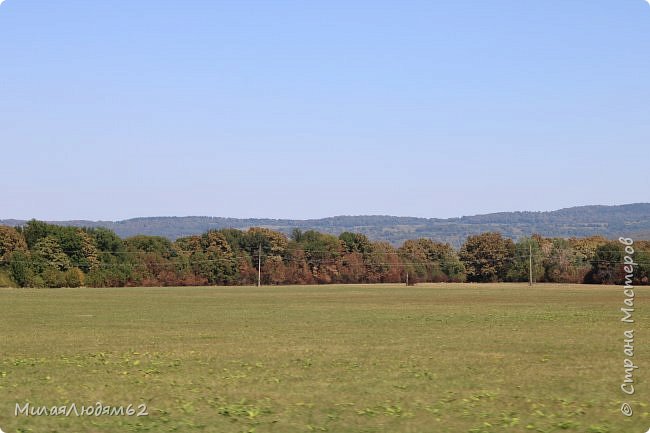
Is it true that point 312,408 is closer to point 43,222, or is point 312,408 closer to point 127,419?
point 127,419

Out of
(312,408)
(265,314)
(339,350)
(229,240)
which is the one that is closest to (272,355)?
(339,350)

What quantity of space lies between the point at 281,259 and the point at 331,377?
125m

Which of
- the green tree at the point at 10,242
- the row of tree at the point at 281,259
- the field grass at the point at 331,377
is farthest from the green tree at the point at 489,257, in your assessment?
the field grass at the point at 331,377

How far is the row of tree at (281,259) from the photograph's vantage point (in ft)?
404

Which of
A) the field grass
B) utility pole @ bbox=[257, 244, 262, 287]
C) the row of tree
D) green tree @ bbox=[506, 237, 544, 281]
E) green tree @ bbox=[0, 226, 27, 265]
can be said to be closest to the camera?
the field grass

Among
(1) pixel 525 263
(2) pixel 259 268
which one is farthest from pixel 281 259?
(1) pixel 525 263

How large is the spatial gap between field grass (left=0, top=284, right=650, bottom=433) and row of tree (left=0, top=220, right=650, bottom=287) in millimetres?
87332

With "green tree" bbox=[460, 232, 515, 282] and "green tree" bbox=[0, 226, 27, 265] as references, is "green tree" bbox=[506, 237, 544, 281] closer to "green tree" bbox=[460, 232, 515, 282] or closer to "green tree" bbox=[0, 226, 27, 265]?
"green tree" bbox=[460, 232, 515, 282]

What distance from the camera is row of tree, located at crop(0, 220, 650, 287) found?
123 meters

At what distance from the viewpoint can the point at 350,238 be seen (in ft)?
506

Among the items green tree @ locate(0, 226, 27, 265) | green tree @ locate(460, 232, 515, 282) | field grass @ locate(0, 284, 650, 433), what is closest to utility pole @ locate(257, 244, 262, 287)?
green tree @ locate(0, 226, 27, 265)

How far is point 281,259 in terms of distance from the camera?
145500mm

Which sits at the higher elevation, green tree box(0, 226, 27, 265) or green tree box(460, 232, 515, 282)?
green tree box(0, 226, 27, 265)

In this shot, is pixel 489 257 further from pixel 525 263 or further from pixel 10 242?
pixel 10 242
